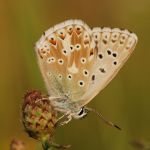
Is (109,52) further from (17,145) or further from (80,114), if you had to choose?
(17,145)

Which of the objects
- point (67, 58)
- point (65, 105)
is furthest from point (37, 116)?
point (67, 58)

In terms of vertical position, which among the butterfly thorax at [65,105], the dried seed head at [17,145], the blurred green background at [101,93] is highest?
the dried seed head at [17,145]

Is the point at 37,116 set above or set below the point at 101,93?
above

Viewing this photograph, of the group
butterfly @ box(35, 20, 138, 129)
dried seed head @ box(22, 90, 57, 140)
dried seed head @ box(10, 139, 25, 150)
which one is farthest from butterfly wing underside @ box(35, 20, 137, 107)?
dried seed head @ box(10, 139, 25, 150)

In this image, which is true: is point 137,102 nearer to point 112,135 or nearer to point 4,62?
point 112,135

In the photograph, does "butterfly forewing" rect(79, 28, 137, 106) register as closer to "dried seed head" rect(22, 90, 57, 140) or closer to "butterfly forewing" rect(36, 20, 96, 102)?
"butterfly forewing" rect(36, 20, 96, 102)

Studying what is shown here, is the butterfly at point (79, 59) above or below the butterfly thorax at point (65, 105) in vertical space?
above

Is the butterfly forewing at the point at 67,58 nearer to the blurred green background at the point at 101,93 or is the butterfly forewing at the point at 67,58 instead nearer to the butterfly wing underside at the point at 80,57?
the butterfly wing underside at the point at 80,57

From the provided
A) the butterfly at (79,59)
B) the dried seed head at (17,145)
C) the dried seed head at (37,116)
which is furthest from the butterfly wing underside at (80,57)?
the dried seed head at (17,145)
